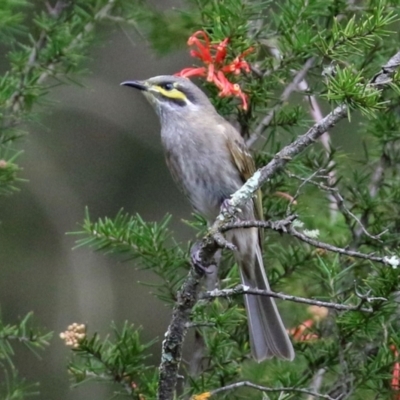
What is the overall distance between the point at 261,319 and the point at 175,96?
120 centimetres

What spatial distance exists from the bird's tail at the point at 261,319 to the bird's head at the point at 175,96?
2.01 ft

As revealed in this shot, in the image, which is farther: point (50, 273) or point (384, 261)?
point (50, 273)

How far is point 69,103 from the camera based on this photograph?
23.3ft

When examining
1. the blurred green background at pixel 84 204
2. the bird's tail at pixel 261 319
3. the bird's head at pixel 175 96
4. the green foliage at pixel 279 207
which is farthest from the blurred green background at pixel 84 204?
the green foliage at pixel 279 207

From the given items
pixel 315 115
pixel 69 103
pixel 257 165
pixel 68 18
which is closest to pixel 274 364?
pixel 257 165

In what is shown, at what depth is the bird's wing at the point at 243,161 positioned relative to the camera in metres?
3.50

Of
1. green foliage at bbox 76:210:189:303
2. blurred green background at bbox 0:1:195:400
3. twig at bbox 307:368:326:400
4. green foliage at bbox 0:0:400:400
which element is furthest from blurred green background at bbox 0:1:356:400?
twig at bbox 307:368:326:400

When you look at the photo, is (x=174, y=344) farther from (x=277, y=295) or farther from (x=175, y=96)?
(x=175, y=96)

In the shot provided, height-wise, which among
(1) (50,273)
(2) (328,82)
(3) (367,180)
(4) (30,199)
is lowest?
(1) (50,273)

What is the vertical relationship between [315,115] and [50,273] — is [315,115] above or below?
above

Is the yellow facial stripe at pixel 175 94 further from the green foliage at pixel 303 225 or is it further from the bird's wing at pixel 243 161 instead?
the green foliage at pixel 303 225

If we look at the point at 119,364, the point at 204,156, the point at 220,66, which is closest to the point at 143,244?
the point at 119,364

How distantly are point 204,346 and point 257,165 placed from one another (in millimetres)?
687

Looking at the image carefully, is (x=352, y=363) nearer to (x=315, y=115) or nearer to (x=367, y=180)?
(x=367, y=180)
